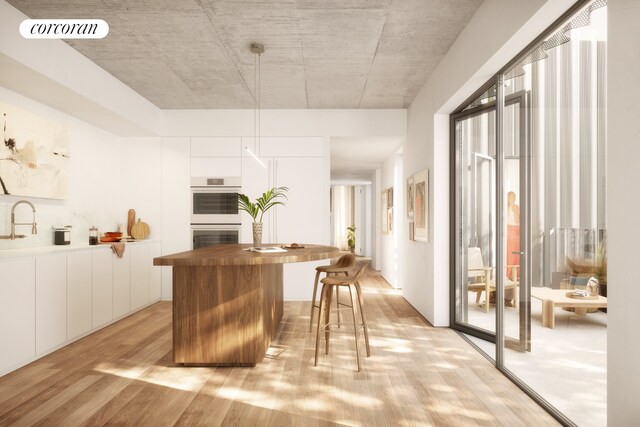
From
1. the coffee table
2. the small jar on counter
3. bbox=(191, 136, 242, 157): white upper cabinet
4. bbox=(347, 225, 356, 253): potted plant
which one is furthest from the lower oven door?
bbox=(347, 225, 356, 253): potted plant

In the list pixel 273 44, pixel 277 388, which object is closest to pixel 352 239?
pixel 273 44

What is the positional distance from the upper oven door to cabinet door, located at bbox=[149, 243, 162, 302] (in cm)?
64

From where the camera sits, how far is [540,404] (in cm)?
258

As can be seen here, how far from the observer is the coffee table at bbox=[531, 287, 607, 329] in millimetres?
2231

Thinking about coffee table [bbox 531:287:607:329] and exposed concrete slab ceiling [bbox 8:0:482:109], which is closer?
coffee table [bbox 531:287:607:329]

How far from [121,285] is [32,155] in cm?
169

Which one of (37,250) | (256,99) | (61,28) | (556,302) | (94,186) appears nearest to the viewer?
(556,302)

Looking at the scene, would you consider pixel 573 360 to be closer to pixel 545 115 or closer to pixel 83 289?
pixel 545 115

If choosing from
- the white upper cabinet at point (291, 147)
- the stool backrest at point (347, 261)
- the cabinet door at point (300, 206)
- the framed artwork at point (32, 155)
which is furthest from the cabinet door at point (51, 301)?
the white upper cabinet at point (291, 147)

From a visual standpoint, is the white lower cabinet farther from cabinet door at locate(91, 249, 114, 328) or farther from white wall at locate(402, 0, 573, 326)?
white wall at locate(402, 0, 573, 326)

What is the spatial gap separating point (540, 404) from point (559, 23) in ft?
7.62

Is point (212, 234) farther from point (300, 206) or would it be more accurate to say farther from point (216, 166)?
point (300, 206)

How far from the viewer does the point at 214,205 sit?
6.01m

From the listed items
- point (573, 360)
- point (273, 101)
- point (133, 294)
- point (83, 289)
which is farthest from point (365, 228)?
point (573, 360)
